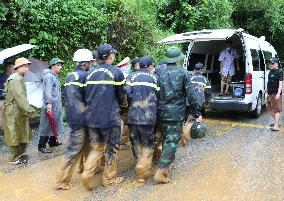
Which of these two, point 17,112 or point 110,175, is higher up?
point 17,112

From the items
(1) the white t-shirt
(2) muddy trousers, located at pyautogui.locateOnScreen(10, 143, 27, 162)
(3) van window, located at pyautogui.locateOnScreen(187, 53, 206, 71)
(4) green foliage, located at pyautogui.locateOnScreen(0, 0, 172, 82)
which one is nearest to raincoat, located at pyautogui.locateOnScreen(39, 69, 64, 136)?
(2) muddy trousers, located at pyautogui.locateOnScreen(10, 143, 27, 162)

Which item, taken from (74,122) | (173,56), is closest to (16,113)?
(74,122)

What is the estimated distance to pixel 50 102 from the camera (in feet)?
23.3

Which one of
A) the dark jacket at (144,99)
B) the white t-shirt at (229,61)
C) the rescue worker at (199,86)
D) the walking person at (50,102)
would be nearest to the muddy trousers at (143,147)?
the dark jacket at (144,99)

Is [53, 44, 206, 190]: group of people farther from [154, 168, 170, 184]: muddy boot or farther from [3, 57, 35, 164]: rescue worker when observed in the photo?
[3, 57, 35, 164]: rescue worker

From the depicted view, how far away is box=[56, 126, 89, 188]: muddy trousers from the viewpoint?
541 centimetres

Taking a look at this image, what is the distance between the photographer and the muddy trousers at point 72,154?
5.41 m

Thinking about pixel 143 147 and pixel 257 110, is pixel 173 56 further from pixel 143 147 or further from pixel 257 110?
pixel 257 110

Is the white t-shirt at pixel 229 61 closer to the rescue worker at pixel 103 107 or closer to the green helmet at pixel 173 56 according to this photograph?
the green helmet at pixel 173 56

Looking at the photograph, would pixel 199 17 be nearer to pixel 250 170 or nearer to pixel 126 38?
pixel 126 38

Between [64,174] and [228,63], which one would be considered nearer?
[64,174]

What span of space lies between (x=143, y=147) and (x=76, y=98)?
1192 mm

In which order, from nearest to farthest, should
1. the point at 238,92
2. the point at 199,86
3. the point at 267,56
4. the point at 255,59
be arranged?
1. the point at 199,86
2. the point at 238,92
3. the point at 255,59
4. the point at 267,56

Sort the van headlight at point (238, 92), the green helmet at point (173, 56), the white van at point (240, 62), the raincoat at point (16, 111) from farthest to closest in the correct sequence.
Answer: the van headlight at point (238, 92), the white van at point (240, 62), the raincoat at point (16, 111), the green helmet at point (173, 56)
